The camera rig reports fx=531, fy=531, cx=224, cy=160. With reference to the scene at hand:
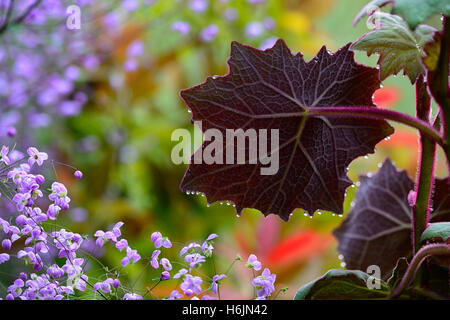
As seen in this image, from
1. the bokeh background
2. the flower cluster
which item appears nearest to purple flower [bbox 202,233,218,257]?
the flower cluster

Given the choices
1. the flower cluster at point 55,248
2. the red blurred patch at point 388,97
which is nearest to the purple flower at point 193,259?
the flower cluster at point 55,248

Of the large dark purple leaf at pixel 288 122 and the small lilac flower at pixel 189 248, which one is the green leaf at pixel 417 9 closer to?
the large dark purple leaf at pixel 288 122

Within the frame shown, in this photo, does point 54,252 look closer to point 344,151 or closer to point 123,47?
point 344,151

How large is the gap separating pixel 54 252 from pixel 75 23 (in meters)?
0.40

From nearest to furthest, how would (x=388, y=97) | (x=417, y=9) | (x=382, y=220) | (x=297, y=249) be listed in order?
(x=417, y=9) → (x=382, y=220) → (x=297, y=249) → (x=388, y=97)

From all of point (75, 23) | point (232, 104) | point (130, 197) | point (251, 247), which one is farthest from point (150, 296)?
point (130, 197)

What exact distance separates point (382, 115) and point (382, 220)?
188mm

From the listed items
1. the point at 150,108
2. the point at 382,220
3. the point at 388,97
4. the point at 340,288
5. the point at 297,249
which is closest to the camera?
the point at 340,288

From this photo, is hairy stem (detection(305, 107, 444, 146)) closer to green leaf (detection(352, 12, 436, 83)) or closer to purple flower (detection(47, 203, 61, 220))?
green leaf (detection(352, 12, 436, 83))

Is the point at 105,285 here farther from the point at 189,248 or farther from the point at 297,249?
the point at 297,249

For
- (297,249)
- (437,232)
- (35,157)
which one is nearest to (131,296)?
(35,157)

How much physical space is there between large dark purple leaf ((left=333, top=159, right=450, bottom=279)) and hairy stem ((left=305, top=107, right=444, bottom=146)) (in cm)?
16

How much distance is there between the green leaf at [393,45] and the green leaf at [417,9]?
70 millimetres

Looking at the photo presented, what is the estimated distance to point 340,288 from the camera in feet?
1.42
